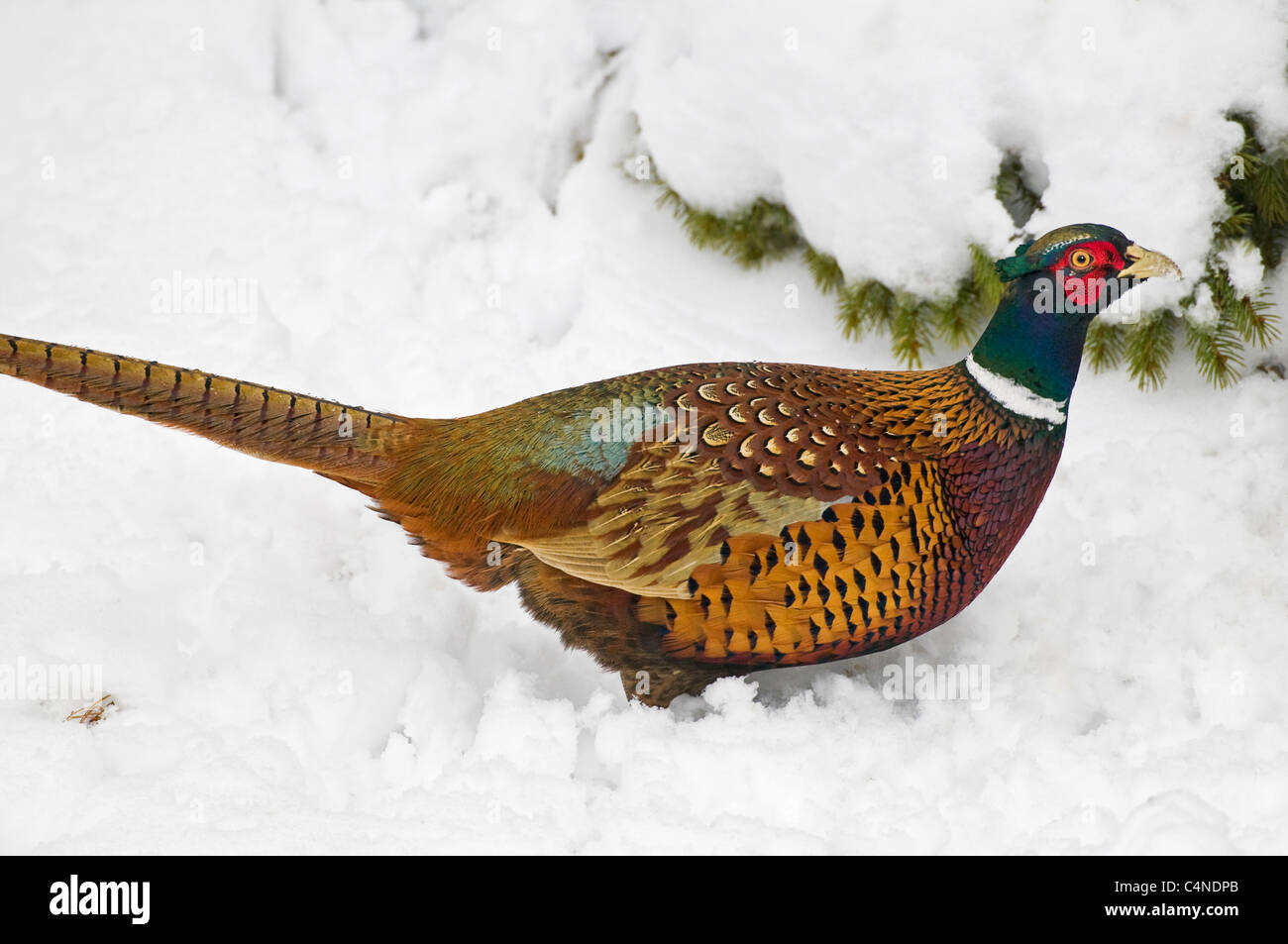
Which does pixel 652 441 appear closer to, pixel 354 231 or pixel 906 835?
pixel 906 835

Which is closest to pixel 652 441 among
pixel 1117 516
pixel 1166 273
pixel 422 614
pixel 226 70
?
pixel 422 614

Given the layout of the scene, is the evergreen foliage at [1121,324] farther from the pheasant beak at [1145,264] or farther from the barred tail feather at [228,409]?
the barred tail feather at [228,409]

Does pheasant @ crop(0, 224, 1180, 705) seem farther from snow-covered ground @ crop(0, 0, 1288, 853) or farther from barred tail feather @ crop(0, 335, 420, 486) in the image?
snow-covered ground @ crop(0, 0, 1288, 853)

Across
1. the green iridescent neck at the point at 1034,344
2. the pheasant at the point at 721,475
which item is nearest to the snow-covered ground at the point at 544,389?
the pheasant at the point at 721,475

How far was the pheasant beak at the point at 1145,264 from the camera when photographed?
3018 millimetres

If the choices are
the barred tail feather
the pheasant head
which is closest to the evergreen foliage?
the pheasant head

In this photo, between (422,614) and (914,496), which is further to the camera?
(422,614)

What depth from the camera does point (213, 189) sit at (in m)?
4.97

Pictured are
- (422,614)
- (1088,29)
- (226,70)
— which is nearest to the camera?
(422,614)

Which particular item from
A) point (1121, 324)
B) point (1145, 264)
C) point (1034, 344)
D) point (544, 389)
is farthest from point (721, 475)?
point (1121, 324)

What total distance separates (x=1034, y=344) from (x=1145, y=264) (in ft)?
1.05

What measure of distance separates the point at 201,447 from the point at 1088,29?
3.10 meters

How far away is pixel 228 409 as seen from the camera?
9.98ft

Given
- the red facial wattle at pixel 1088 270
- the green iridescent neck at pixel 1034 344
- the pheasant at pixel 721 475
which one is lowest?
the pheasant at pixel 721 475
